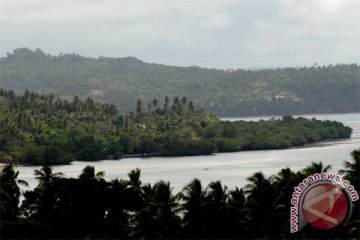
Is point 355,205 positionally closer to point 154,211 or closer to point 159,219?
point 159,219

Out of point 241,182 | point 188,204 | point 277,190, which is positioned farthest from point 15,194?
point 241,182

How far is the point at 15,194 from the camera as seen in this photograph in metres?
83.6

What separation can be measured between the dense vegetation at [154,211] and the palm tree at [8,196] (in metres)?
0.09

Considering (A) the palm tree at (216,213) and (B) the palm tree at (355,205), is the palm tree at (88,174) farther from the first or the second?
(B) the palm tree at (355,205)

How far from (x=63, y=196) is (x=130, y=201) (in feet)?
19.5

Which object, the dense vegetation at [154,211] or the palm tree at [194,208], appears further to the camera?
the palm tree at [194,208]

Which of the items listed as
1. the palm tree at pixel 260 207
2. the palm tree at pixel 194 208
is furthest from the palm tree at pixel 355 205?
the palm tree at pixel 194 208

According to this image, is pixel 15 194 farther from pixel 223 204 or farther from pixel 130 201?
pixel 223 204

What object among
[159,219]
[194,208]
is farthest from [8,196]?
[194,208]

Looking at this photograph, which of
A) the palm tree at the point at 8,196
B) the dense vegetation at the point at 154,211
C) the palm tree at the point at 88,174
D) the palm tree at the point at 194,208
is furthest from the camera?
the palm tree at the point at 88,174

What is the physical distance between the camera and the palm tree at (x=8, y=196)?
77.6 meters

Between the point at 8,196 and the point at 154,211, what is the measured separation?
14557 mm

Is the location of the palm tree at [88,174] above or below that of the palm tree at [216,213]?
above

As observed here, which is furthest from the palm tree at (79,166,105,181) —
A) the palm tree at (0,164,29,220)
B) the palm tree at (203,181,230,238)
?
the palm tree at (203,181,230,238)
